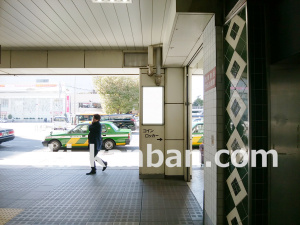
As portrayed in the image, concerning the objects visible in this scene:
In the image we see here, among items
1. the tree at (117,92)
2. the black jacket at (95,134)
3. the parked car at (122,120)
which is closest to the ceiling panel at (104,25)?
the black jacket at (95,134)

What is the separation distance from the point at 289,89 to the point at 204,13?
1.44 m

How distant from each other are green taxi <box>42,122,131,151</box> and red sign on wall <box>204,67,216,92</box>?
8919mm

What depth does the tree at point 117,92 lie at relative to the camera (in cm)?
2392

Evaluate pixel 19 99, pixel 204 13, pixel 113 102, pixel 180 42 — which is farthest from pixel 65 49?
pixel 19 99

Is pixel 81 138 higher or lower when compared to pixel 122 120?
lower

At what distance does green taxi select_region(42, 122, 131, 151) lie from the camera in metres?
11.6

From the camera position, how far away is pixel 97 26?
492 cm

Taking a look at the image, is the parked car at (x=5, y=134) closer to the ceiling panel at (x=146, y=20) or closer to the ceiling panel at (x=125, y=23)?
the ceiling panel at (x=125, y=23)

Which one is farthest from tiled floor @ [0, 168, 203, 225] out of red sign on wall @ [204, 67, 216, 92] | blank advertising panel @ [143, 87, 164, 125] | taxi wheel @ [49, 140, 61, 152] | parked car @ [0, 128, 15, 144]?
parked car @ [0, 128, 15, 144]

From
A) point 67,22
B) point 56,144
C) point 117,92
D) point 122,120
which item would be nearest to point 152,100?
point 67,22

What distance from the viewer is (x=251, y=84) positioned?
7.70ft

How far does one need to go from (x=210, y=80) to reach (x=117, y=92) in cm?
2152

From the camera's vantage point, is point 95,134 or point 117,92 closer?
point 95,134

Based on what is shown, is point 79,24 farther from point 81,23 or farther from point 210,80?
point 210,80
